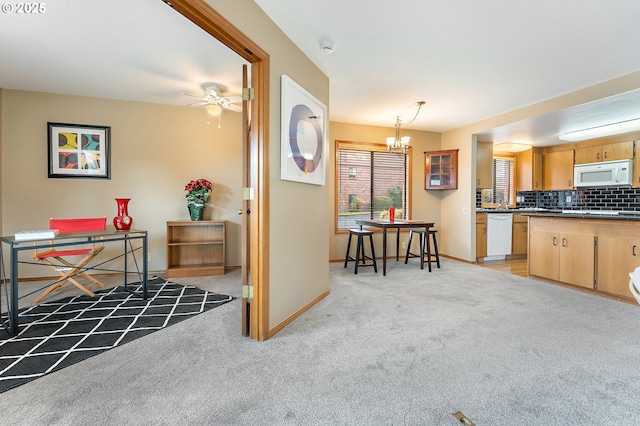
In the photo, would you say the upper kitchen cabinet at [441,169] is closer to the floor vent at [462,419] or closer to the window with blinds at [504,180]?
the window with blinds at [504,180]

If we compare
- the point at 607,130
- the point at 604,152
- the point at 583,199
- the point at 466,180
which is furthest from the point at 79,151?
the point at 583,199

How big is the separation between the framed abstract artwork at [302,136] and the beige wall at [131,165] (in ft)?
6.57

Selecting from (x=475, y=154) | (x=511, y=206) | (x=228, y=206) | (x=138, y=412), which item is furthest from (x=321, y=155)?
(x=511, y=206)

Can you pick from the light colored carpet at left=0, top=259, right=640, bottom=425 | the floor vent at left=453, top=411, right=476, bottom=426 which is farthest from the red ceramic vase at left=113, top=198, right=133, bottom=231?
the floor vent at left=453, top=411, right=476, bottom=426

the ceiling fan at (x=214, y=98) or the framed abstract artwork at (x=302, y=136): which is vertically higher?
the ceiling fan at (x=214, y=98)

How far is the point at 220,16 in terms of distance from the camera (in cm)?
172

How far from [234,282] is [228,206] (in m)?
1.30

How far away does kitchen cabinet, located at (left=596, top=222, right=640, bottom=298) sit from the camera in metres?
3.04

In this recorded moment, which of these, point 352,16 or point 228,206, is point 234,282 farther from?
point 352,16

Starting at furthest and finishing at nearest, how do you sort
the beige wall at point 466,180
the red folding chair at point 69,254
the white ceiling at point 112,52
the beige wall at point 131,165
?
the beige wall at point 466,180
the beige wall at point 131,165
the red folding chair at point 69,254
the white ceiling at point 112,52

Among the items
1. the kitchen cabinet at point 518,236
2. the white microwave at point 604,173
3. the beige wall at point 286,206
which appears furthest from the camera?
the kitchen cabinet at point 518,236

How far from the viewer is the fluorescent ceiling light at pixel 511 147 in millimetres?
5898

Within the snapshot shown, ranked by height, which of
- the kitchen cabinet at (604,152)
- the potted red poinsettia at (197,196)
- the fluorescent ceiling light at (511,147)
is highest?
the fluorescent ceiling light at (511,147)
